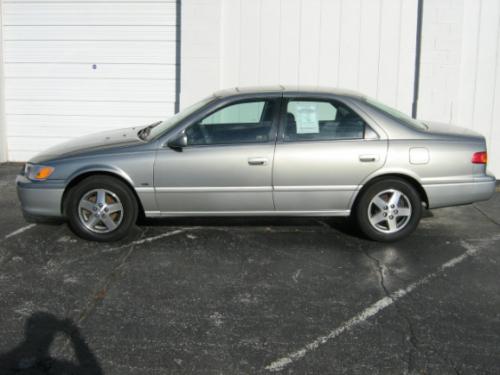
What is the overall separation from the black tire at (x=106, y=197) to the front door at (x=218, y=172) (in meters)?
0.29

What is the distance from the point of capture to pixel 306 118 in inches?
247

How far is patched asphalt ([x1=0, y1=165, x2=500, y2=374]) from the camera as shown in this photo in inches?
156

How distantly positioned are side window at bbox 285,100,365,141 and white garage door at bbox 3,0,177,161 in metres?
4.38

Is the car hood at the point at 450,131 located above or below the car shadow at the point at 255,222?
above

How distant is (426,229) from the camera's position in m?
6.95

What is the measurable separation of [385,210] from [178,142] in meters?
2.12

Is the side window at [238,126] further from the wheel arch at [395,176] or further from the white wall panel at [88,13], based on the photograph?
the white wall panel at [88,13]

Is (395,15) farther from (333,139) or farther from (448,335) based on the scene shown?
(448,335)

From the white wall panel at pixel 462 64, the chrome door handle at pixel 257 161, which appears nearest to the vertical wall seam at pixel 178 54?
the white wall panel at pixel 462 64

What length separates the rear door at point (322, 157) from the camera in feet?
20.1

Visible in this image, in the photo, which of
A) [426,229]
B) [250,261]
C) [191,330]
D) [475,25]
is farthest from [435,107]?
[191,330]

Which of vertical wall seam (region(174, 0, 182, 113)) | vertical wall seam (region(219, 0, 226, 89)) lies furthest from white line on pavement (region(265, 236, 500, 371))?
vertical wall seam (region(174, 0, 182, 113))

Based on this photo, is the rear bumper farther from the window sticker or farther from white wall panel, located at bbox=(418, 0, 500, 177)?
white wall panel, located at bbox=(418, 0, 500, 177)

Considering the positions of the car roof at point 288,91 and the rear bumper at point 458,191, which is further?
the car roof at point 288,91
